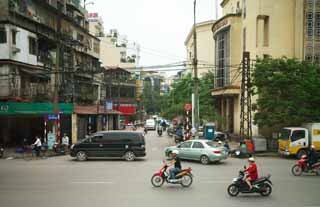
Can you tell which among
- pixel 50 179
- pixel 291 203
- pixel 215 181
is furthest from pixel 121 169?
pixel 291 203

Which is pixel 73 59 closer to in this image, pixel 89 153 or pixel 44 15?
pixel 44 15

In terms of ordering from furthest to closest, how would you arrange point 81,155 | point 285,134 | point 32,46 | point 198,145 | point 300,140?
point 32,46
point 285,134
point 300,140
point 81,155
point 198,145

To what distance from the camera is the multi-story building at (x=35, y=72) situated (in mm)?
30781

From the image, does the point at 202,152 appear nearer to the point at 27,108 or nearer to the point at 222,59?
the point at 27,108

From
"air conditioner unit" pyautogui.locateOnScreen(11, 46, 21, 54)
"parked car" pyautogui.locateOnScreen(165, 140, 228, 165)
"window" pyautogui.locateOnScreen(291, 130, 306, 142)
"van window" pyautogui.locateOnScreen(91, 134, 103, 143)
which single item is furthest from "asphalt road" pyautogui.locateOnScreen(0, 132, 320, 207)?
"air conditioner unit" pyautogui.locateOnScreen(11, 46, 21, 54)

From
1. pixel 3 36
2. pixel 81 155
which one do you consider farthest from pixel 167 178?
pixel 3 36

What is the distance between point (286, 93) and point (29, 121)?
924 inches

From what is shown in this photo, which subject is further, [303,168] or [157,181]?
[303,168]

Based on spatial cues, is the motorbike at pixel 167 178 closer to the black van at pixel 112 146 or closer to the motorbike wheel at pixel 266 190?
the motorbike wheel at pixel 266 190

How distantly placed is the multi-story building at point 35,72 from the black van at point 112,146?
5.33 metres

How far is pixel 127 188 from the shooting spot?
46.1 feet

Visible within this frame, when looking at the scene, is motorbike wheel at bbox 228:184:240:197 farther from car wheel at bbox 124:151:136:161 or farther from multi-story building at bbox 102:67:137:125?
multi-story building at bbox 102:67:137:125

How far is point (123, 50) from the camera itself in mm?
97250

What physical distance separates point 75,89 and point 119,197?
3411cm
